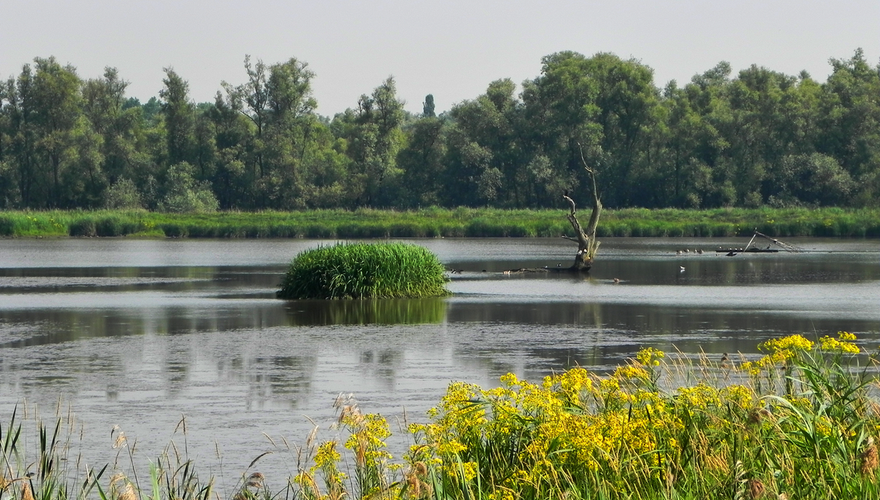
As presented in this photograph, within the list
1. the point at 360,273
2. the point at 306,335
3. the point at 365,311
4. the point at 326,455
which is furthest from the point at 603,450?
the point at 360,273

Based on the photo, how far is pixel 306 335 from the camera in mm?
23641

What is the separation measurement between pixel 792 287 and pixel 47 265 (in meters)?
29.9

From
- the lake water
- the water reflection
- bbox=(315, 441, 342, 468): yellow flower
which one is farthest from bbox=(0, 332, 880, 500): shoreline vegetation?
the water reflection

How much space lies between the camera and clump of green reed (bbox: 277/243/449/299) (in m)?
31.3

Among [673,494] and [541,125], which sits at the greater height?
[541,125]

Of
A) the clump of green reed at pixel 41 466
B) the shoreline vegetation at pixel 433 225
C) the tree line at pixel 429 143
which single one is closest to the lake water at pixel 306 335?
the clump of green reed at pixel 41 466

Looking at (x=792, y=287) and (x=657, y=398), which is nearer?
(x=657, y=398)

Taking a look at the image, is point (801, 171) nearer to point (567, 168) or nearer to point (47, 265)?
point (567, 168)

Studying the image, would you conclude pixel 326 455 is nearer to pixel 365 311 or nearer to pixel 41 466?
pixel 41 466

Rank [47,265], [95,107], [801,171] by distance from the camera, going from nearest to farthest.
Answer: [47,265]
[801,171]
[95,107]

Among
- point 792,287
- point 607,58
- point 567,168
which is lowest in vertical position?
point 792,287

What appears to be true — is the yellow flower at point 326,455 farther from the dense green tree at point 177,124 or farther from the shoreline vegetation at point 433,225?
the dense green tree at point 177,124

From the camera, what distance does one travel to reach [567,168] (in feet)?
326

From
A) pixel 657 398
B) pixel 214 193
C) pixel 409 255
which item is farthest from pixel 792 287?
pixel 214 193
